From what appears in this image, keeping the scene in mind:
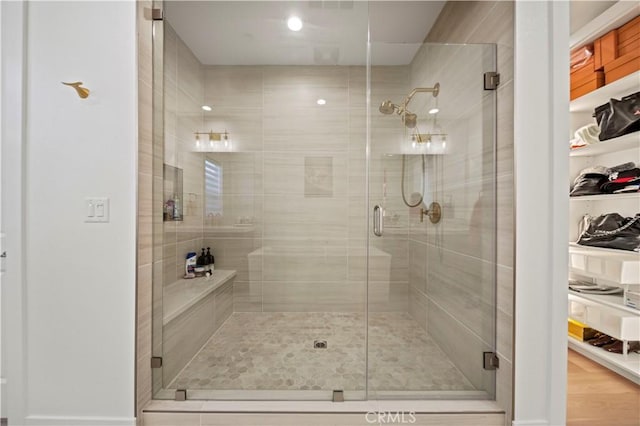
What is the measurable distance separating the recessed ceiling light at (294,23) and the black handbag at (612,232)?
258 cm

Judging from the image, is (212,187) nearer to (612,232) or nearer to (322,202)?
(322,202)

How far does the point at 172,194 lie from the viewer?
1854 mm

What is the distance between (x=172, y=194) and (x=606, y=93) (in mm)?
3151

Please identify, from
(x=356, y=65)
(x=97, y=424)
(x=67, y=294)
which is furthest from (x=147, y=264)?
(x=356, y=65)

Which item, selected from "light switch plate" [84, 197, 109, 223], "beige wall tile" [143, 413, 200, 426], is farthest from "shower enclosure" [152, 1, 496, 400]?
"light switch plate" [84, 197, 109, 223]

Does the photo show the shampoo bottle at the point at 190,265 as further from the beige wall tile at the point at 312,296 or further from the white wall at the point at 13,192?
the white wall at the point at 13,192

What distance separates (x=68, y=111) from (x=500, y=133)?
217 centimetres

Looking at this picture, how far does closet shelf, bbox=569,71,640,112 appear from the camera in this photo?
2.39 meters

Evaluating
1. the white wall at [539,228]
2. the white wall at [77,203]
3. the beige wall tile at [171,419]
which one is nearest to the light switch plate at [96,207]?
the white wall at [77,203]

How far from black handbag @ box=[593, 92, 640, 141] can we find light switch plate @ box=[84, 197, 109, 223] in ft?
10.8

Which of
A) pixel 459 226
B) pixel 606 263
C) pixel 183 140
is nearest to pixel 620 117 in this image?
pixel 606 263

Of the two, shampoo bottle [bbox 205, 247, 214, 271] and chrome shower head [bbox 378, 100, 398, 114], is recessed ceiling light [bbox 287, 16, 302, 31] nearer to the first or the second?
chrome shower head [bbox 378, 100, 398, 114]

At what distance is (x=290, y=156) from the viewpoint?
188 centimetres

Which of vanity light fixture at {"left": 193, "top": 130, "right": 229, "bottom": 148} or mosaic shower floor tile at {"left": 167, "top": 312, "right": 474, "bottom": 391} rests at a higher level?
vanity light fixture at {"left": 193, "top": 130, "right": 229, "bottom": 148}
